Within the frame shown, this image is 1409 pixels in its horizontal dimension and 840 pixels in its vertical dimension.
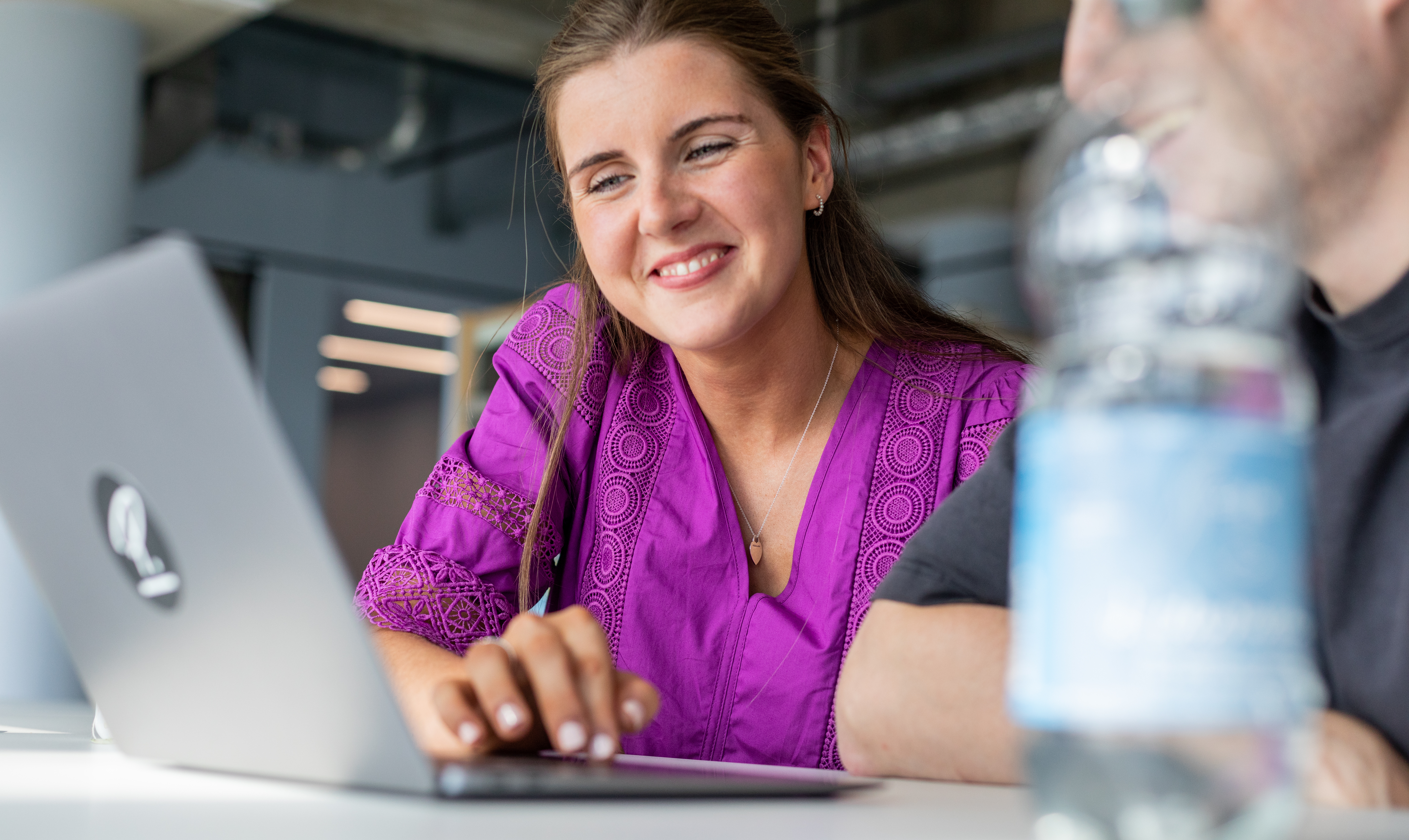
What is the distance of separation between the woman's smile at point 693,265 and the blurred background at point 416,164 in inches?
149

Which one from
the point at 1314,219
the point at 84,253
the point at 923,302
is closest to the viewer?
the point at 1314,219

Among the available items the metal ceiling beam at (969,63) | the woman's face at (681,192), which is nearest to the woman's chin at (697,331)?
the woman's face at (681,192)

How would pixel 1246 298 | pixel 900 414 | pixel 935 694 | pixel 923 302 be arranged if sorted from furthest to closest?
pixel 923 302 < pixel 900 414 < pixel 935 694 < pixel 1246 298

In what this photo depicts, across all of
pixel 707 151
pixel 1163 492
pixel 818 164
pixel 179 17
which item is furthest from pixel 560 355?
pixel 179 17

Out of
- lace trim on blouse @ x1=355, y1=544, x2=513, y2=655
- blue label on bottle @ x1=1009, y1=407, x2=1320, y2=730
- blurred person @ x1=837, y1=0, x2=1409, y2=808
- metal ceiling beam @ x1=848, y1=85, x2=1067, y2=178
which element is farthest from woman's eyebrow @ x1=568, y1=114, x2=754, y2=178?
metal ceiling beam @ x1=848, y1=85, x2=1067, y2=178

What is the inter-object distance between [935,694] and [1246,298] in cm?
45

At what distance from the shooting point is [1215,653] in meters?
0.36

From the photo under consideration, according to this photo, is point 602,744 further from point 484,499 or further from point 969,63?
point 969,63

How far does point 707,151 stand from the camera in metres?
1.54

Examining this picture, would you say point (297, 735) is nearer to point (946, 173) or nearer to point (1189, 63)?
point (1189, 63)

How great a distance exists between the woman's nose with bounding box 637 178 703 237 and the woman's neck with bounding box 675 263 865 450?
159 mm

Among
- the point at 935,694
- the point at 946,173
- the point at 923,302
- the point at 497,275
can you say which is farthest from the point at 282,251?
the point at 935,694

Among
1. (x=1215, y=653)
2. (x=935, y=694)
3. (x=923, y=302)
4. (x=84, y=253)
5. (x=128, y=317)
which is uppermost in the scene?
(x=84, y=253)

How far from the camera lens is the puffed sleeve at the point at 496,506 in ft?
4.44
